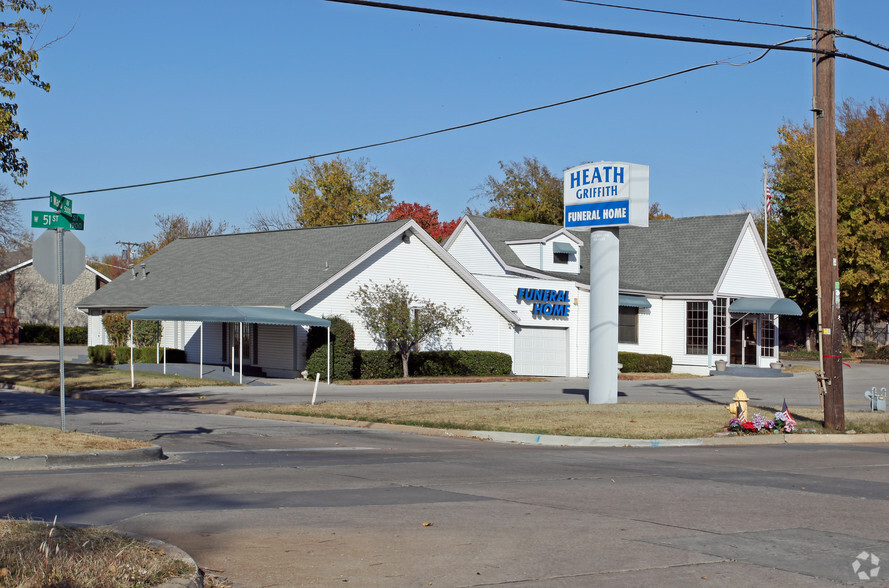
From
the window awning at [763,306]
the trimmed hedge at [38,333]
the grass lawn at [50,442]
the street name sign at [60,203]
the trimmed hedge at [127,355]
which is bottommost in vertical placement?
the grass lawn at [50,442]

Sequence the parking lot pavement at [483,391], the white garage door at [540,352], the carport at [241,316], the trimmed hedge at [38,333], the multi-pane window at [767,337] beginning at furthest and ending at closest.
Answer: the trimmed hedge at [38,333], the multi-pane window at [767,337], the white garage door at [540,352], the carport at [241,316], the parking lot pavement at [483,391]

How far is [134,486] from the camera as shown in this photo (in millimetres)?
10734

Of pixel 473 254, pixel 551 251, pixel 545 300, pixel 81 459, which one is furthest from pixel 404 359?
pixel 81 459

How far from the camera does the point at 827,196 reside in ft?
59.1

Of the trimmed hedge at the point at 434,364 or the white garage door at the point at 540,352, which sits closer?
the trimmed hedge at the point at 434,364

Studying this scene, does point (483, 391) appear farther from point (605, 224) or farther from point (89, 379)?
point (89, 379)

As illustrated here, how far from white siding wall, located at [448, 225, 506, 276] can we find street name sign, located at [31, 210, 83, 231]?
31238 millimetres

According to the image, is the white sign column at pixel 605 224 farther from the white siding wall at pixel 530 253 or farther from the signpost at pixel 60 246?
Result: the white siding wall at pixel 530 253

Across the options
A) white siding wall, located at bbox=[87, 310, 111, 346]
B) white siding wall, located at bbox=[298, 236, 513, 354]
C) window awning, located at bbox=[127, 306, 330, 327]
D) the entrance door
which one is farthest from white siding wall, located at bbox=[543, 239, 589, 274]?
white siding wall, located at bbox=[87, 310, 111, 346]

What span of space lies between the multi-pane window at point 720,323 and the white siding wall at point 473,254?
33.2ft

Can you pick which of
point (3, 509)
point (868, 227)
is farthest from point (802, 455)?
point (868, 227)

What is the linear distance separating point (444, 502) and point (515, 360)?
32.3 m

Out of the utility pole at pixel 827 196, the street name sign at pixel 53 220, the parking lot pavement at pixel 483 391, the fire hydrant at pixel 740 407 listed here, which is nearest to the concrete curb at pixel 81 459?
the street name sign at pixel 53 220

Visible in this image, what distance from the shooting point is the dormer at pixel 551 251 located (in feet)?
150
